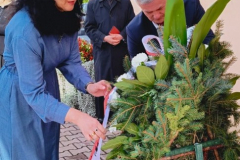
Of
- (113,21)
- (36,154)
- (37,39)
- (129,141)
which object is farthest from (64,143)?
(129,141)

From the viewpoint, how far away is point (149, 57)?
144 cm

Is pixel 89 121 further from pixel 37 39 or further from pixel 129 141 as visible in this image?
pixel 37 39

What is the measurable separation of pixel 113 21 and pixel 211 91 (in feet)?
9.37

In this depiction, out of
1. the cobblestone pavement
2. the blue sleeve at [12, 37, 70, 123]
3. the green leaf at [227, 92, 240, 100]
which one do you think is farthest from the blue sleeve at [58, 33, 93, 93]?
the cobblestone pavement

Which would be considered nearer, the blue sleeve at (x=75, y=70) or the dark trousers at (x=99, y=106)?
the blue sleeve at (x=75, y=70)

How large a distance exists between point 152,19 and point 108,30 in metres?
2.01

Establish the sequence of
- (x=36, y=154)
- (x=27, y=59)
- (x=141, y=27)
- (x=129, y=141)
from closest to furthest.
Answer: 1. (x=129, y=141)
2. (x=27, y=59)
3. (x=36, y=154)
4. (x=141, y=27)

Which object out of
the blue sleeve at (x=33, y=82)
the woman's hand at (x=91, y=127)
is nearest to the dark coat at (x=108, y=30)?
the blue sleeve at (x=33, y=82)

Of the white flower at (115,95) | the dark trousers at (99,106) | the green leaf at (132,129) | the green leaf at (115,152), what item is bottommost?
the dark trousers at (99,106)

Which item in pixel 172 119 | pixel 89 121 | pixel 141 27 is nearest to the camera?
pixel 172 119

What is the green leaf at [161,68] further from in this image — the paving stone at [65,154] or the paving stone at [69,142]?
the paving stone at [69,142]

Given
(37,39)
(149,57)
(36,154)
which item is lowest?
(36,154)

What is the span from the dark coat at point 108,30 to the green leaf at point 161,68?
8.73ft

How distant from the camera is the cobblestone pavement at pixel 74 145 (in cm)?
365
